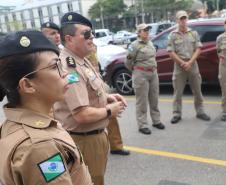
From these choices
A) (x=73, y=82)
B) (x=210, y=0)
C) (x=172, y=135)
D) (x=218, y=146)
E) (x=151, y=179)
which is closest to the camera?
(x=73, y=82)

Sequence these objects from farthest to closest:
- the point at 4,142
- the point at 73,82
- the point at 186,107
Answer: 1. the point at 186,107
2. the point at 73,82
3. the point at 4,142

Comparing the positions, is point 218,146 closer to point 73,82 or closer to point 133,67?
point 133,67

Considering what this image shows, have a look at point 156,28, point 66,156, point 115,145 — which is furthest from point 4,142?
point 156,28

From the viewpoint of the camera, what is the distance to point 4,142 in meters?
1.28

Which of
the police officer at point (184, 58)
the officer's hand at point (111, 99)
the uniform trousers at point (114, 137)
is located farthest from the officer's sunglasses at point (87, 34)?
the police officer at point (184, 58)

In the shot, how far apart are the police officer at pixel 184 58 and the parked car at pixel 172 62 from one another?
3.91 feet

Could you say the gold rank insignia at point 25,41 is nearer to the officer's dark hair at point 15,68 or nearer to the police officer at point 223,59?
the officer's dark hair at point 15,68

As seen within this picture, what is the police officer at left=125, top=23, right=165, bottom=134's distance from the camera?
5.14 m

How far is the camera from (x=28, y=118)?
1.34 m

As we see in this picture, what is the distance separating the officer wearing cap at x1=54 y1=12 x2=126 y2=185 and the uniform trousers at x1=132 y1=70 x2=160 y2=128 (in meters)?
2.68

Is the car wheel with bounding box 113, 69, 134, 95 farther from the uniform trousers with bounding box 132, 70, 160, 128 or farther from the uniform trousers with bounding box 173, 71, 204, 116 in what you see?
the uniform trousers with bounding box 132, 70, 160, 128

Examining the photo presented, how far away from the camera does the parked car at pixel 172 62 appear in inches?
261

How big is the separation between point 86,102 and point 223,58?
12.2 ft

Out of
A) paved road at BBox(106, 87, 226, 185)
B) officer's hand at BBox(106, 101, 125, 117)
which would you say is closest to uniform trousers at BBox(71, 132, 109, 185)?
officer's hand at BBox(106, 101, 125, 117)
